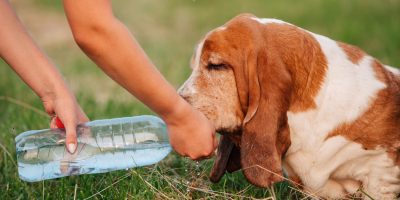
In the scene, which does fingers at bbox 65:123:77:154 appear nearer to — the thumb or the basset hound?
the thumb

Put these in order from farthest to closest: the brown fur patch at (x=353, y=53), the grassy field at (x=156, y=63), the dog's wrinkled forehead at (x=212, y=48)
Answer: the grassy field at (x=156, y=63), the brown fur patch at (x=353, y=53), the dog's wrinkled forehead at (x=212, y=48)

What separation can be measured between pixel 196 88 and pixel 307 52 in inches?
23.2

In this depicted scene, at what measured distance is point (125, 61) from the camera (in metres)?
3.23

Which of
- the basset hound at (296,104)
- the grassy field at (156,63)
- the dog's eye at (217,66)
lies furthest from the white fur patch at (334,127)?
the dog's eye at (217,66)

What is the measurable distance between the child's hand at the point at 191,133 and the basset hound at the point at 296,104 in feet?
1.35

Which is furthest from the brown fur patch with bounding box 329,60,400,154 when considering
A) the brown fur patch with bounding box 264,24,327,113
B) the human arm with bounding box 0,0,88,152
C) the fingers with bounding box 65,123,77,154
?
the human arm with bounding box 0,0,88,152

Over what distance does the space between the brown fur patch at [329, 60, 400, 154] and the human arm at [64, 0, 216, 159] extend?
2.94 ft

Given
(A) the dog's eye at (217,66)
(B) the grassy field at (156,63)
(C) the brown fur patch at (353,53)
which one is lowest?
(B) the grassy field at (156,63)

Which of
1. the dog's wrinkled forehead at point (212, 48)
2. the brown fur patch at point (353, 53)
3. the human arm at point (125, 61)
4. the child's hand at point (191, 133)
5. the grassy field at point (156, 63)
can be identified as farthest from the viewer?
the grassy field at point (156, 63)

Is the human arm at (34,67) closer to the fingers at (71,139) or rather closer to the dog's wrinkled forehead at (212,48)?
the fingers at (71,139)

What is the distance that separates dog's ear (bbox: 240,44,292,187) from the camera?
12.5ft

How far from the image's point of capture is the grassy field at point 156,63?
4.48m

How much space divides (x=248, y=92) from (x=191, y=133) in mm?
574

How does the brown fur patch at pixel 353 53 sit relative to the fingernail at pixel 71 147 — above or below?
above
